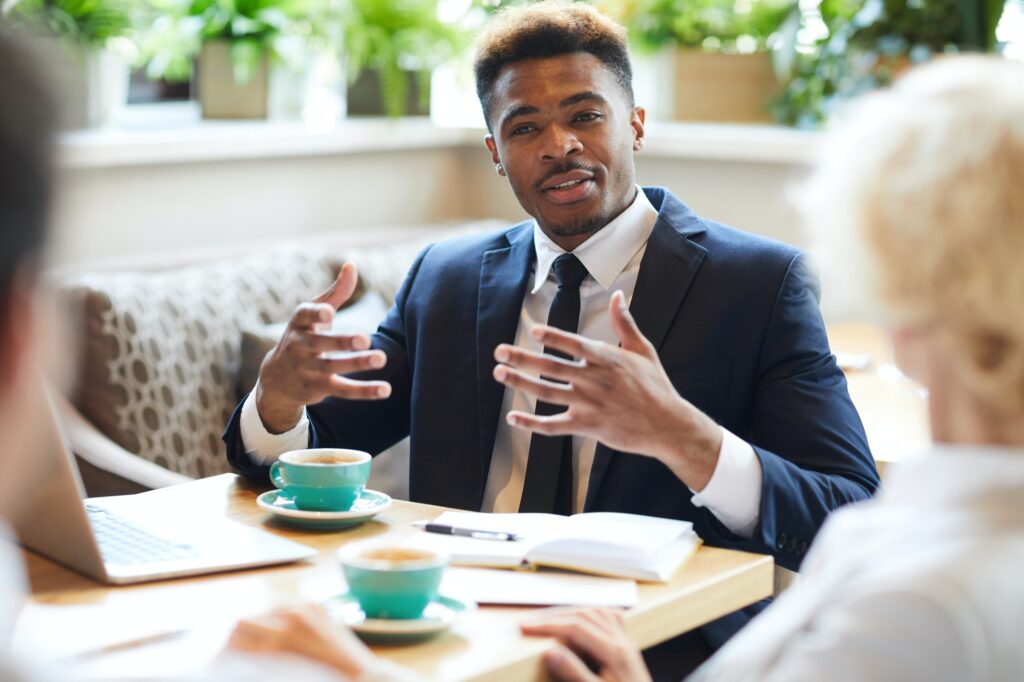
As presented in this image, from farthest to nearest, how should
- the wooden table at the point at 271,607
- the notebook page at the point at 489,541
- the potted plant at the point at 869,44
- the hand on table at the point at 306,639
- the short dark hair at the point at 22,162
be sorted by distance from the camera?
1. the potted plant at the point at 869,44
2. the notebook page at the point at 489,541
3. the wooden table at the point at 271,607
4. the hand on table at the point at 306,639
5. the short dark hair at the point at 22,162

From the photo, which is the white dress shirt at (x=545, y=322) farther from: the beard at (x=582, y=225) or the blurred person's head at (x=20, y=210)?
the blurred person's head at (x=20, y=210)

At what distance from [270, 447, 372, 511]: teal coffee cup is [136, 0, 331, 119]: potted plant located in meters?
2.20

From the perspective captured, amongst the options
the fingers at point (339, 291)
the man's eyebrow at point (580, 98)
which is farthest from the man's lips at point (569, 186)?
the fingers at point (339, 291)

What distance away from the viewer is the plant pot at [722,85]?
4.11m

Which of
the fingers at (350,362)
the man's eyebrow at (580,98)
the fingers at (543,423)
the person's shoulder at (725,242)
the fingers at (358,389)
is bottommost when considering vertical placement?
the fingers at (358,389)

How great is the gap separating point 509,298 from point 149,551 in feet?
2.63

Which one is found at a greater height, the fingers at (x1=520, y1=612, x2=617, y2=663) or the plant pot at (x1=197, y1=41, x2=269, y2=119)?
the plant pot at (x1=197, y1=41, x2=269, y2=119)

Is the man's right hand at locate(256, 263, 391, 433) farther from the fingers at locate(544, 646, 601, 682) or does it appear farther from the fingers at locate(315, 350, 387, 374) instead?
the fingers at locate(544, 646, 601, 682)

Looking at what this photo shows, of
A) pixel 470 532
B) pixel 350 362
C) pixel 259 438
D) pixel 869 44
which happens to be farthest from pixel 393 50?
pixel 470 532

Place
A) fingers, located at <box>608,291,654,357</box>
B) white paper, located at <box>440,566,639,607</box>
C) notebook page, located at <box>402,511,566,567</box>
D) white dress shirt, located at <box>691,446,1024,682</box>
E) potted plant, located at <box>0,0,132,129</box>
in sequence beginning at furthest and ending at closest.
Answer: potted plant, located at <box>0,0,132,129</box> < fingers, located at <box>608,291,654,357</box> < notebook page, located at <box>402,511,566,567</box> < white paper, located at <box>440,566,639,607</box> < white dress shirt, located at <box>691,446,1024,682</box>

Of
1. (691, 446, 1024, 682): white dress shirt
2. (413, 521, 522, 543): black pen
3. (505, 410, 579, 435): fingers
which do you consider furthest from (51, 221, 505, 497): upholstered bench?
(691, 446, 1024, 682): white dress shirt

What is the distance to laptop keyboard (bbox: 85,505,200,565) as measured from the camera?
4.82 ft

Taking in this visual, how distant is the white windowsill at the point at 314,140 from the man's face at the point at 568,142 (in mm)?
1360

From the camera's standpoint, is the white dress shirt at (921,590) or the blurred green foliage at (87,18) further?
the blurred green foliage at (87,18)
